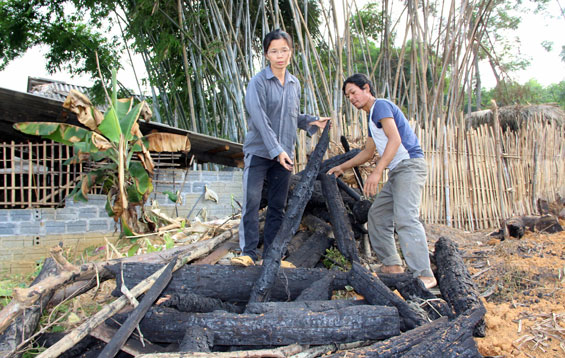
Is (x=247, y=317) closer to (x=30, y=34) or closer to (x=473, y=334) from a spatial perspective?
(x=473, y=334)

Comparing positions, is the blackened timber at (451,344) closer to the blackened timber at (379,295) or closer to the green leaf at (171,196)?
the blackened timber at (379,295)

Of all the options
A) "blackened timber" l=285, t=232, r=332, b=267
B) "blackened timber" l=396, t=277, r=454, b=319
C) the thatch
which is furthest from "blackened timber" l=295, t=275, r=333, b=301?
the thatch

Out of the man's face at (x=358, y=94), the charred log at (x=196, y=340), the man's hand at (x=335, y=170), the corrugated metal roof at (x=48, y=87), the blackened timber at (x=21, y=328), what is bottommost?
the blackened timber at (x=21, y=328)

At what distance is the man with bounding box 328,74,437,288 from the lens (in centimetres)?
286

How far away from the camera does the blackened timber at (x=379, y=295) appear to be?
2.24 metres

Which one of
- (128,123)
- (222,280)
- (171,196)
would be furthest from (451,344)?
(171,196)

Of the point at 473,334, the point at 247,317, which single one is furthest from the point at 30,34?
the point at 473,334

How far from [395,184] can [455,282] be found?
833 mm

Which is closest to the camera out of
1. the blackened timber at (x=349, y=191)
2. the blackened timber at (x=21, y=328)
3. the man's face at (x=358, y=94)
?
the blackened timber at (x=21, y=328)

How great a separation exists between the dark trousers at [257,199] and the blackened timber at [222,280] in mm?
316

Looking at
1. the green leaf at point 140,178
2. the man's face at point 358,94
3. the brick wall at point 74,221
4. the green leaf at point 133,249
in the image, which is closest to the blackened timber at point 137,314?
the man's face at point 358,94

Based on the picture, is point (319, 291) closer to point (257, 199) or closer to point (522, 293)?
point (257, 199)

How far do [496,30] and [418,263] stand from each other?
19015 mm

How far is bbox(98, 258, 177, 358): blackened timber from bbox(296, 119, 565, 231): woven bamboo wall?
323 centimetres
